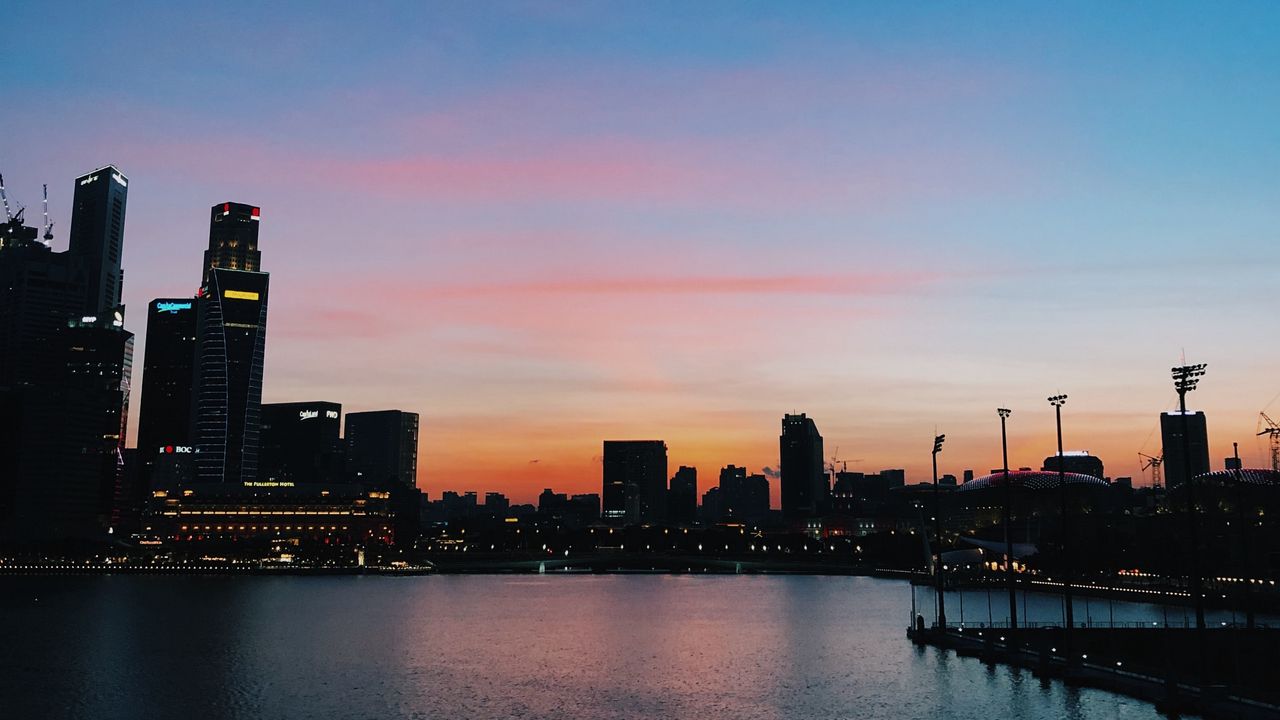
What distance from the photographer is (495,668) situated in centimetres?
9631

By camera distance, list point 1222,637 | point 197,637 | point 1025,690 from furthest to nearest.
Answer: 1. point 197,637
2. point 1222,637
3. point 1025,690

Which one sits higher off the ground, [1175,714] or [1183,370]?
[1183,370]

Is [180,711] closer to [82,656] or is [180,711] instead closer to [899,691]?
[82,656]

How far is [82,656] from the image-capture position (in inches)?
4087

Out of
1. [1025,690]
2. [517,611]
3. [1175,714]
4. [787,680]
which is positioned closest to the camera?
[1175,714]

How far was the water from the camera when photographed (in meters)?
72.6

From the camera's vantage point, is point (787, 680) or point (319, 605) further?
point (319, 605)

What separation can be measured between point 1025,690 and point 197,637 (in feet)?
304

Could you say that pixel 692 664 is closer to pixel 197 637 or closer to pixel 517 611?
pixel 197 637

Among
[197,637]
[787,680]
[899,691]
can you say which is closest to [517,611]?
[197,637]

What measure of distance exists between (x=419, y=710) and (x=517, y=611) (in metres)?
97.0

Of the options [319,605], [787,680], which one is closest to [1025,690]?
[787,680]

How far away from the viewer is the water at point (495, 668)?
7262 centimetres

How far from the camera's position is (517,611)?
169125 mm
